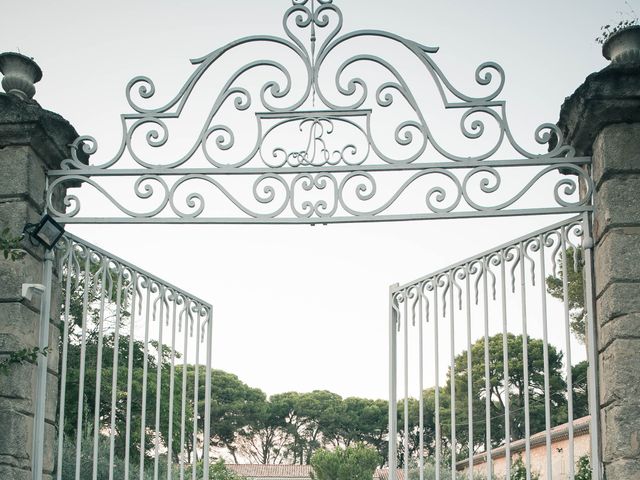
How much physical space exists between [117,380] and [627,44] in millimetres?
6383

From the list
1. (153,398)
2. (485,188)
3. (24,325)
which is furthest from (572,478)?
(153,398)

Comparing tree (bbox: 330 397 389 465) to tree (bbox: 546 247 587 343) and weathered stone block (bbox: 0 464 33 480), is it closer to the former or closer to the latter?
tree (bbox: 546 247 587 343)

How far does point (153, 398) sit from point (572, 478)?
1313 cm

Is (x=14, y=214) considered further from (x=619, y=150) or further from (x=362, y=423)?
(x=362, y=423)

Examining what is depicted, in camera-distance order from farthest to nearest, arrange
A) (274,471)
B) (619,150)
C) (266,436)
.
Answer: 1. (266,436)
2. (274,471)
3. (619,150)

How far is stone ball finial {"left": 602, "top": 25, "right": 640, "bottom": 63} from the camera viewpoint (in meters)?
4.75

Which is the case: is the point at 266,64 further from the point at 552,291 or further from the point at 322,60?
the point at 552,291

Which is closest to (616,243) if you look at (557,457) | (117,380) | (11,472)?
(11,472)

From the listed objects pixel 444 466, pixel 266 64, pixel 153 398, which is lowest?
pixel 444 466

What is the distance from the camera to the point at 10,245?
4625mm

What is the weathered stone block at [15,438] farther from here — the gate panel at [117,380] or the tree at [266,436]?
the tree at [266,436]

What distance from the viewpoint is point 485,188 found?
484 centimetres

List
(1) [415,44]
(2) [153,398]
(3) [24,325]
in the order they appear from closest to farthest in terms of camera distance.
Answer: (3) [24,325] → (1) [415,44] → (2) [153,398]

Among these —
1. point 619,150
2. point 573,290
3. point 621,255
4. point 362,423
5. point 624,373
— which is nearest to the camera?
point 624,373
